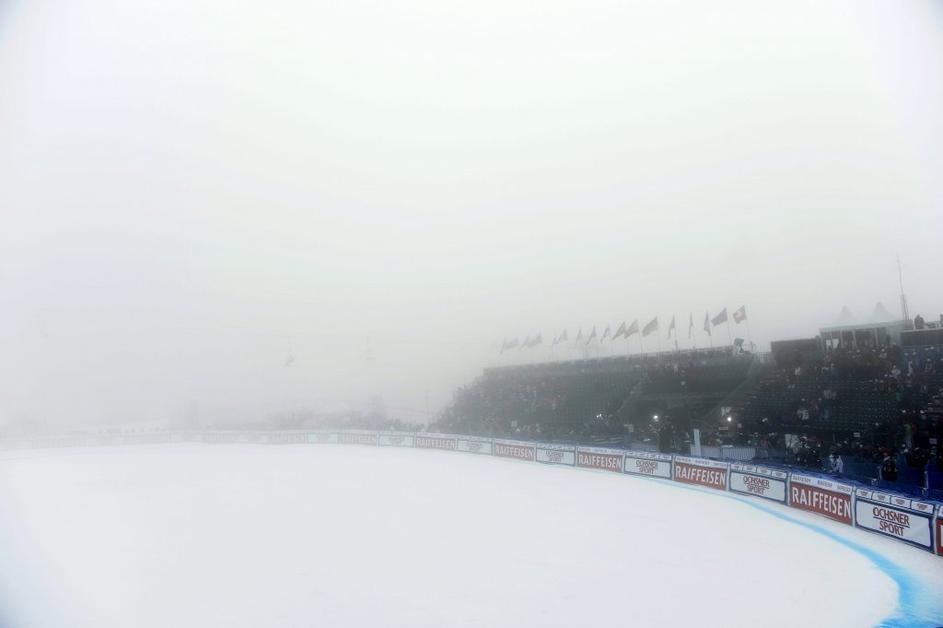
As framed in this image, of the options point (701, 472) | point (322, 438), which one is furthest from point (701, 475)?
point (322, 438)

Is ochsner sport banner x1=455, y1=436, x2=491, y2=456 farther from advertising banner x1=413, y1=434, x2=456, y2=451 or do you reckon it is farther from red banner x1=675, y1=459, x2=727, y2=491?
red banner x1=675, y1=459, x2=727, y2=491

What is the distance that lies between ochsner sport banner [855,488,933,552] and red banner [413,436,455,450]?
30412mm

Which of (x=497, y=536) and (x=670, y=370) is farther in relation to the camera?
(x=670, y=370)

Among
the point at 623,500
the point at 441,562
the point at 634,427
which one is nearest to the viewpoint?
the point at 441,562

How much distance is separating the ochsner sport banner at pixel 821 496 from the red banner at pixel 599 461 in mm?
10886

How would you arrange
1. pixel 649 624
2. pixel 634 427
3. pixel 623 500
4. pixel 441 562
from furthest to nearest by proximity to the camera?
pixel 634 427
pixel 623 500
pixel 441 562
pixel 649 624

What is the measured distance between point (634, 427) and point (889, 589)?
→ 82.3 feet

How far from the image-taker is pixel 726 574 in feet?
44.4

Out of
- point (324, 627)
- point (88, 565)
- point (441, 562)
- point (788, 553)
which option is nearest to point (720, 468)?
point (788, 553)

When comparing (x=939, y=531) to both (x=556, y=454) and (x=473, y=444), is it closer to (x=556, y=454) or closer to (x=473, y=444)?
(x=556, y=454)

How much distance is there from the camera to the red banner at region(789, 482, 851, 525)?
18172mm

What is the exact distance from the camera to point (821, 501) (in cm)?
1928

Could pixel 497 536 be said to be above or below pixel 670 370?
below

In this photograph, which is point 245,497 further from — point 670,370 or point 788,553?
point 670,370
